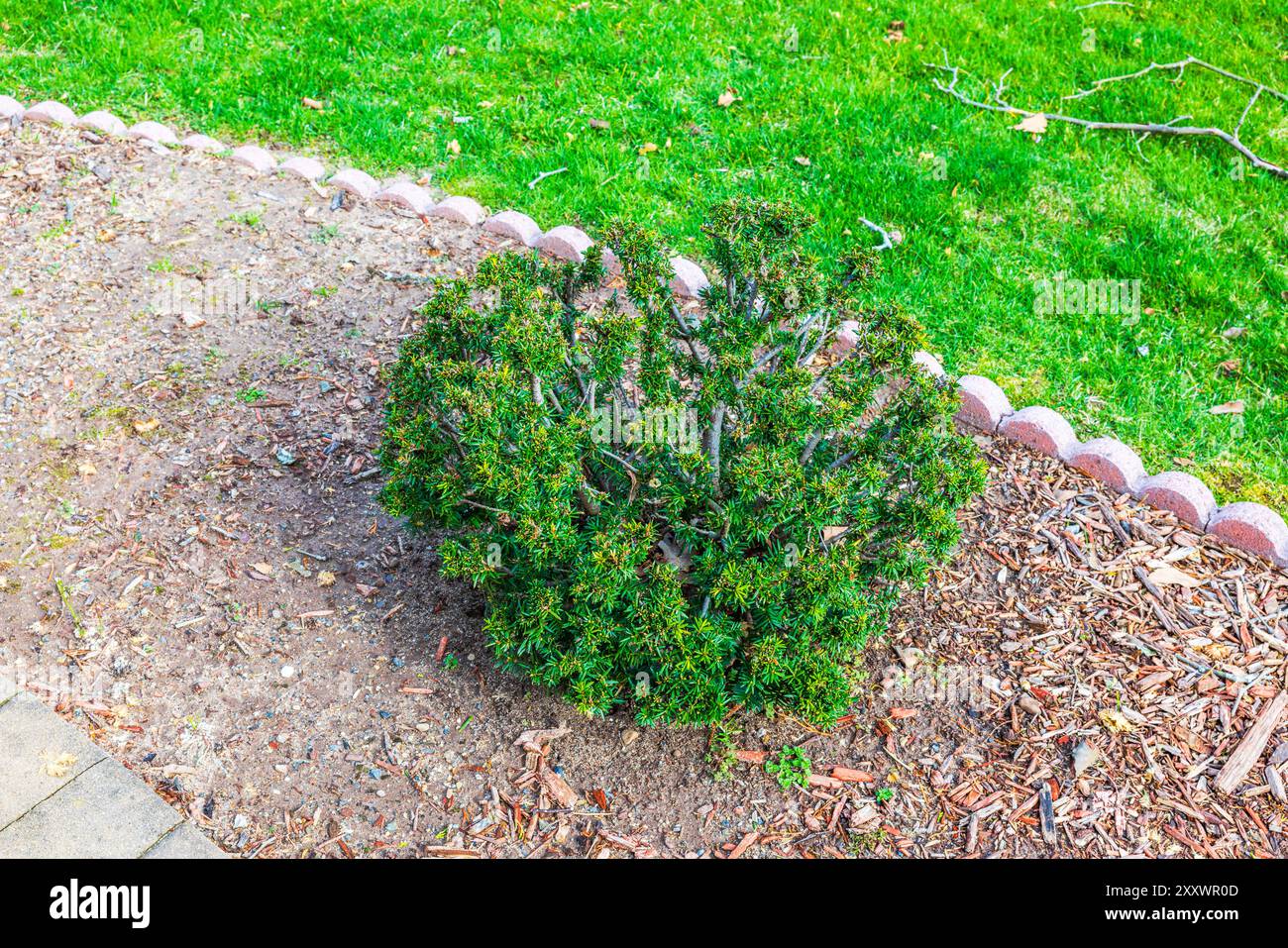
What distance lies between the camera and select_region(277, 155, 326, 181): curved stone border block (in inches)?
234

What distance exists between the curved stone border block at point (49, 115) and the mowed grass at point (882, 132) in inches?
9.1

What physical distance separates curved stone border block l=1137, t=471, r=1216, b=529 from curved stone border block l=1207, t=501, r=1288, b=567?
0.18 feet

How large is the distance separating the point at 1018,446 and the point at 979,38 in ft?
13.4

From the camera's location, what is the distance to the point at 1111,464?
4148 millimetres

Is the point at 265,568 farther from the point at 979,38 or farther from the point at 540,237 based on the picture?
the point at 979,38

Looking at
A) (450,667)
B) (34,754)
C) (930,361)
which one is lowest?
(34,754)

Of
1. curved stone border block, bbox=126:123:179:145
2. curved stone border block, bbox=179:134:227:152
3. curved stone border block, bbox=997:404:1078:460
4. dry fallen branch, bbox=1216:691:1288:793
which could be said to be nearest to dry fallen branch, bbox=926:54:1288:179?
curved stone border block, bbox=997:404:1078:460

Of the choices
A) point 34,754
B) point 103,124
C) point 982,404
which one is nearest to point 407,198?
point 103,124

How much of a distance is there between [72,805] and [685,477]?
2095 mm

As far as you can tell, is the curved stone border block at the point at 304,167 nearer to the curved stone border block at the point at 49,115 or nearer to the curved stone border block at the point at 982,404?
the curved stone border block at the point at 49,115

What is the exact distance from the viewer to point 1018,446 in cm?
435

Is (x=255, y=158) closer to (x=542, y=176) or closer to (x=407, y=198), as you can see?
(x=407, y=198)

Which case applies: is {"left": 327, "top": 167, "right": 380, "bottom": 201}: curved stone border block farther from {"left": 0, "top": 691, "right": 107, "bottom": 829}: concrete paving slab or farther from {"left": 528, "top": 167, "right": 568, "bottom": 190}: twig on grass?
{"left": 0, "top": 691, "right": 107, "bottom": 829}: concrete paving slab
